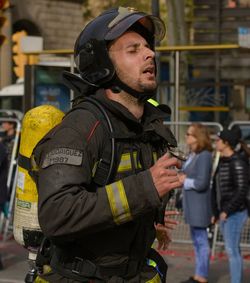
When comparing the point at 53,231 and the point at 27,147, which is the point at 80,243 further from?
the point at 27,147

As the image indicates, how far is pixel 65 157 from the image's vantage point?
2.85 meters

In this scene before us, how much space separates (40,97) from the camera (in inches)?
551

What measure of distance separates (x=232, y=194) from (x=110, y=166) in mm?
4903

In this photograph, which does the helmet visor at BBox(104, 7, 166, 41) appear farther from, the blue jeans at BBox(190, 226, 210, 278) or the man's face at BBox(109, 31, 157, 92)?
the blue jeans at BBox(190, 226, 210, 278)

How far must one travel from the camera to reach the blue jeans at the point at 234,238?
7.66m

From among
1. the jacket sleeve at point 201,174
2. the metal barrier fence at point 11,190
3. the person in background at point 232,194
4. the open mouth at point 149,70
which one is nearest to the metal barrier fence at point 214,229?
the jacket sleeve at point 201,174

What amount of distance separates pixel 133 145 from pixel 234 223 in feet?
15.5

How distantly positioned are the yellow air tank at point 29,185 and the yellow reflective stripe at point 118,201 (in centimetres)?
149

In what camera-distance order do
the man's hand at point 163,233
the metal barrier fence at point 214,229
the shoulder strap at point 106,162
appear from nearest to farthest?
the shoulder strap at point 106,162 → the man's hand at point 163,233 → the metal barrier fence at point 214,229

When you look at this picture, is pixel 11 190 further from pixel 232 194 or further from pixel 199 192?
pixel 232 194

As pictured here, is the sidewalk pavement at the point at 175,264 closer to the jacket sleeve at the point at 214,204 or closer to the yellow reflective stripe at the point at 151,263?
the jacket sleeve at the point at 214,204

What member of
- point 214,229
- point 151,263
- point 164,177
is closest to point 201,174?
point 214,229

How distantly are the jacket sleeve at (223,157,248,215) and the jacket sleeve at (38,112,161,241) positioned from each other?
488 centimetres

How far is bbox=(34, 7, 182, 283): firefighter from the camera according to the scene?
110 inches
